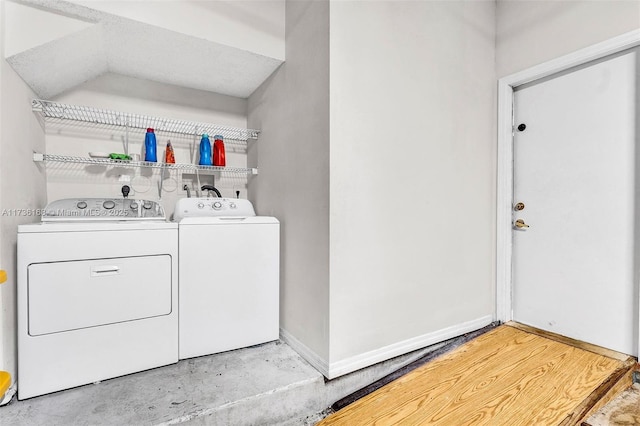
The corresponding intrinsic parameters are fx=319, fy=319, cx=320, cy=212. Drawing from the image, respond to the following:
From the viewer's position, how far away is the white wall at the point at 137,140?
2383 millimetres

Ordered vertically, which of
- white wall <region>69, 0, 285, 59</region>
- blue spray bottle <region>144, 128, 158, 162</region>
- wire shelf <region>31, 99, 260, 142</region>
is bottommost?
blue spray bottle <region>144, 128, 158, 162</region>

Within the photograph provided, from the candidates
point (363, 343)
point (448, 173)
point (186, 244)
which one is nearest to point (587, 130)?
point (448, 173)

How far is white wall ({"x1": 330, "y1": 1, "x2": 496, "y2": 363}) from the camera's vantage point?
188cm

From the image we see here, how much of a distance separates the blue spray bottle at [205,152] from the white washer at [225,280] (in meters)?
0.40

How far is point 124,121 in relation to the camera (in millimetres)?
2477

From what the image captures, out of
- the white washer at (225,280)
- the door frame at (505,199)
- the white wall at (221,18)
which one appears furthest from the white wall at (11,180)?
the door frame at (505,199)

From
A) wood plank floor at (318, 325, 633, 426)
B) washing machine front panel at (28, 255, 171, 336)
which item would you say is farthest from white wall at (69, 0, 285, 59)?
wood plank floor at (318, 325, 633, 426)

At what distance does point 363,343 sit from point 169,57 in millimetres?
2356

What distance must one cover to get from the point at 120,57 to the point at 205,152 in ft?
2.78

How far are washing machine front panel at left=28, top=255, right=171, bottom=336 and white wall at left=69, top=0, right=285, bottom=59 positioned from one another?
1.42 m

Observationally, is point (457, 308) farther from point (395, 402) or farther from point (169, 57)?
point (169, 57)

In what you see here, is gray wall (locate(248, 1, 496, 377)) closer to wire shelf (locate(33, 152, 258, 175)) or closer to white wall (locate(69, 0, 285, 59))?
white wall (locate(69, 0, 285, 59))

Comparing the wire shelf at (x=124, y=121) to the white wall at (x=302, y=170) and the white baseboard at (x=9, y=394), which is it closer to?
the white wall at (x=302, y=170)

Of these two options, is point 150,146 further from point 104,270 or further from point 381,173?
point 381,173
